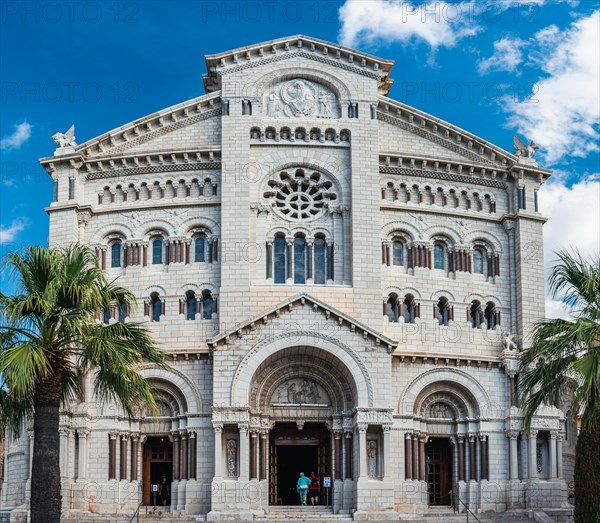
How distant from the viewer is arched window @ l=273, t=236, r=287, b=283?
50.6m

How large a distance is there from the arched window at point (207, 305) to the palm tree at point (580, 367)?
18.5 meters

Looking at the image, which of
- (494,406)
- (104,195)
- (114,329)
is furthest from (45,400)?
(494,406)

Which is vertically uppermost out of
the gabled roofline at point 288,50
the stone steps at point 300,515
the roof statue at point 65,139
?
the gabled roofline at point 288,50

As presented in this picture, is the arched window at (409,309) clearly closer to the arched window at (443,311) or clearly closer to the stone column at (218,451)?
the arched window at (443,311)

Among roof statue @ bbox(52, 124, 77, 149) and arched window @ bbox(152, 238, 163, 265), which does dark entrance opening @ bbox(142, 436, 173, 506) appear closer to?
arched window @ bbox(152, 238, 163, 265)

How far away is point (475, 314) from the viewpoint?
52094mm

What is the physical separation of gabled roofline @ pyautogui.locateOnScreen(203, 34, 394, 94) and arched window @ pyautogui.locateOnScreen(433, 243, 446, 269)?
29.5 feet

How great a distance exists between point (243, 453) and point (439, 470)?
10849 mm

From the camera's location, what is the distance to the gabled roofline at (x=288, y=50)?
52.3 metres

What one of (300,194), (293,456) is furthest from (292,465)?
(300,194)

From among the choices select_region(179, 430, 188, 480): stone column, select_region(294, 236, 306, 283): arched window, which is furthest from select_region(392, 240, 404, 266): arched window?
select_region(179, 430, 188, 480): stone column

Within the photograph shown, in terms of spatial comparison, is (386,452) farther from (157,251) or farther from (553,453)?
(157,251)

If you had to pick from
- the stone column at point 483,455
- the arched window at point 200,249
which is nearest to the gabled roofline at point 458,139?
the arched window at point 200,249

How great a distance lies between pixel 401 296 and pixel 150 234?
12.5 metres
